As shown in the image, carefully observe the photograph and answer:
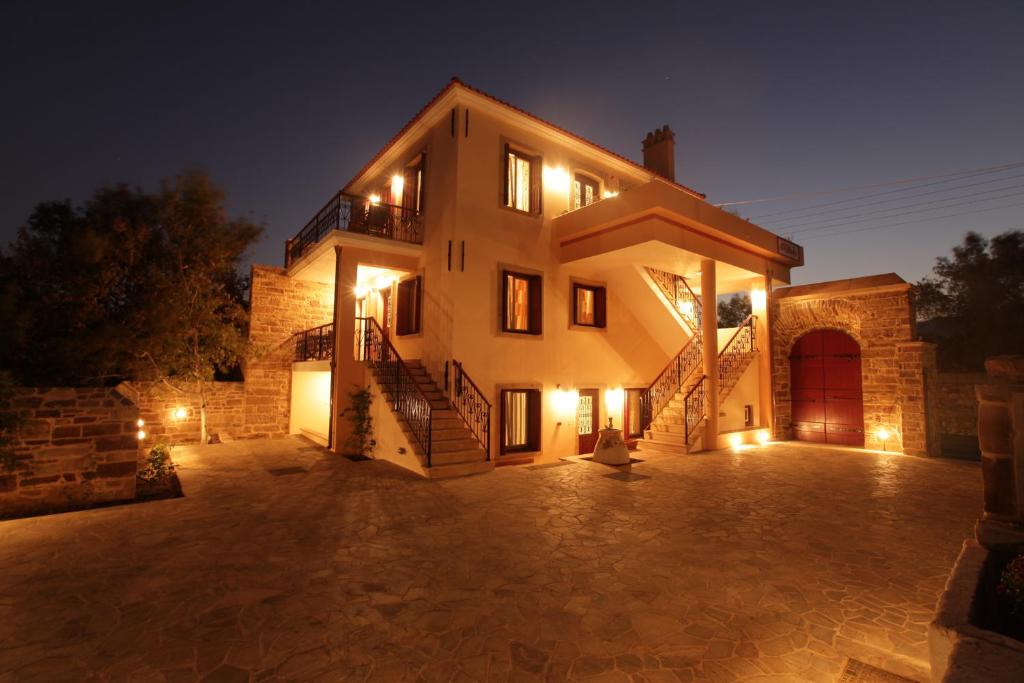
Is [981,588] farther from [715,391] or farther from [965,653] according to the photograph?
[715,391]

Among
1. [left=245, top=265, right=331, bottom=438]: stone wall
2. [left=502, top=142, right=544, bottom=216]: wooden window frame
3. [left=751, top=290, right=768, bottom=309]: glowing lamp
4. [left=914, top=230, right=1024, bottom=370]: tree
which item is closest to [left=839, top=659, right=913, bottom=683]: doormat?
[left=502, top=142, right=544, bottom=216]: wooden window frame

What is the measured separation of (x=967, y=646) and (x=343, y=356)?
36.9 ft

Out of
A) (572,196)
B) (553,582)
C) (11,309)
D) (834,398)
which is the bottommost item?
(553,582)

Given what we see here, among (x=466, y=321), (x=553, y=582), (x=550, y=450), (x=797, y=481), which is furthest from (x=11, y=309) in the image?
(x=797, y=481)

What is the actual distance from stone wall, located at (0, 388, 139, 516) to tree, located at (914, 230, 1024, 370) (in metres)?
30.3

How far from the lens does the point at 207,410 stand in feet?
44.4


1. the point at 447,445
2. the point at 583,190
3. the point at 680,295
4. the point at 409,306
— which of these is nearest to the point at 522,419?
the point at 447,445

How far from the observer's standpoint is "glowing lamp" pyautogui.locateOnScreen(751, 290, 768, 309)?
46.9 feet

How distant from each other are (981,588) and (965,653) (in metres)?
1.07

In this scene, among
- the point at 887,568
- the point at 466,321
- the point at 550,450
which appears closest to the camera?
the point at 887,568

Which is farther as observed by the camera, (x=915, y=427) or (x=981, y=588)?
(x=915, y=427)

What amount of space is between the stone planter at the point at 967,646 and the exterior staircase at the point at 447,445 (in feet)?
24.1

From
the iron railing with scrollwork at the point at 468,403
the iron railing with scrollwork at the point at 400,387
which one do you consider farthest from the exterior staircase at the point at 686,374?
the iron railing with scrollwork at the point at 400,387

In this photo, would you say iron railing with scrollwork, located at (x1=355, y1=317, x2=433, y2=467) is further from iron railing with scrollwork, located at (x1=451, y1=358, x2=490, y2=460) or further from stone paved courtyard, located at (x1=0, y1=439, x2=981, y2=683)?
stone paved courtyard, located at (x1=0, y1=439, x2=981, y2=683)
